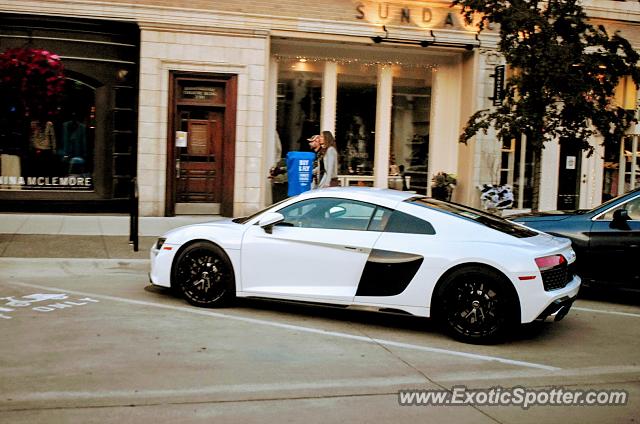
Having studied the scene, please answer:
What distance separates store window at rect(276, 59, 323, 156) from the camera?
1822 cm

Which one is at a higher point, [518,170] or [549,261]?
[518,170]

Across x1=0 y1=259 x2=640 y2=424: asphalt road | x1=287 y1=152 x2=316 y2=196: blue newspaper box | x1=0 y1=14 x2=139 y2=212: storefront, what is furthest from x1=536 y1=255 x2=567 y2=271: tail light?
x1=0 y1=14 x2=139 y2=212: storefront

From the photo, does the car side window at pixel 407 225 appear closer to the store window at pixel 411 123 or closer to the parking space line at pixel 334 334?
the parking space line at pixel 334 334

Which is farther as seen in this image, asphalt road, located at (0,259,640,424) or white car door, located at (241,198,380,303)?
white car door, located at (241,198,380,303)

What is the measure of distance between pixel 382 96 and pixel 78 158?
7.10 meters

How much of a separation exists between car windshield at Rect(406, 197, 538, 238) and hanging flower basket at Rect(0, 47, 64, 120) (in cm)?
694

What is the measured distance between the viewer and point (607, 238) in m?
9.67

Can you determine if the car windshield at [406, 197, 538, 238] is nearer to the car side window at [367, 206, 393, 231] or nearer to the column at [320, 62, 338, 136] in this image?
the car side window at [367, 206, 393, 231]

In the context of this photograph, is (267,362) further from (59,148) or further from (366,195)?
(59,148)

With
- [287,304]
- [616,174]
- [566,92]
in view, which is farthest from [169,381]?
[616,174]

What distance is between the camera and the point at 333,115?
18469mm

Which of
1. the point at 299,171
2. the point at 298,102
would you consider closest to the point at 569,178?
the point at 298,102

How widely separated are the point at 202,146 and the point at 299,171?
2.31m

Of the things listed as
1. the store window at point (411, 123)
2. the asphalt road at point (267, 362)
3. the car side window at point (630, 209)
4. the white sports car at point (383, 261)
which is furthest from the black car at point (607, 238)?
the store window at point (411, 123)
